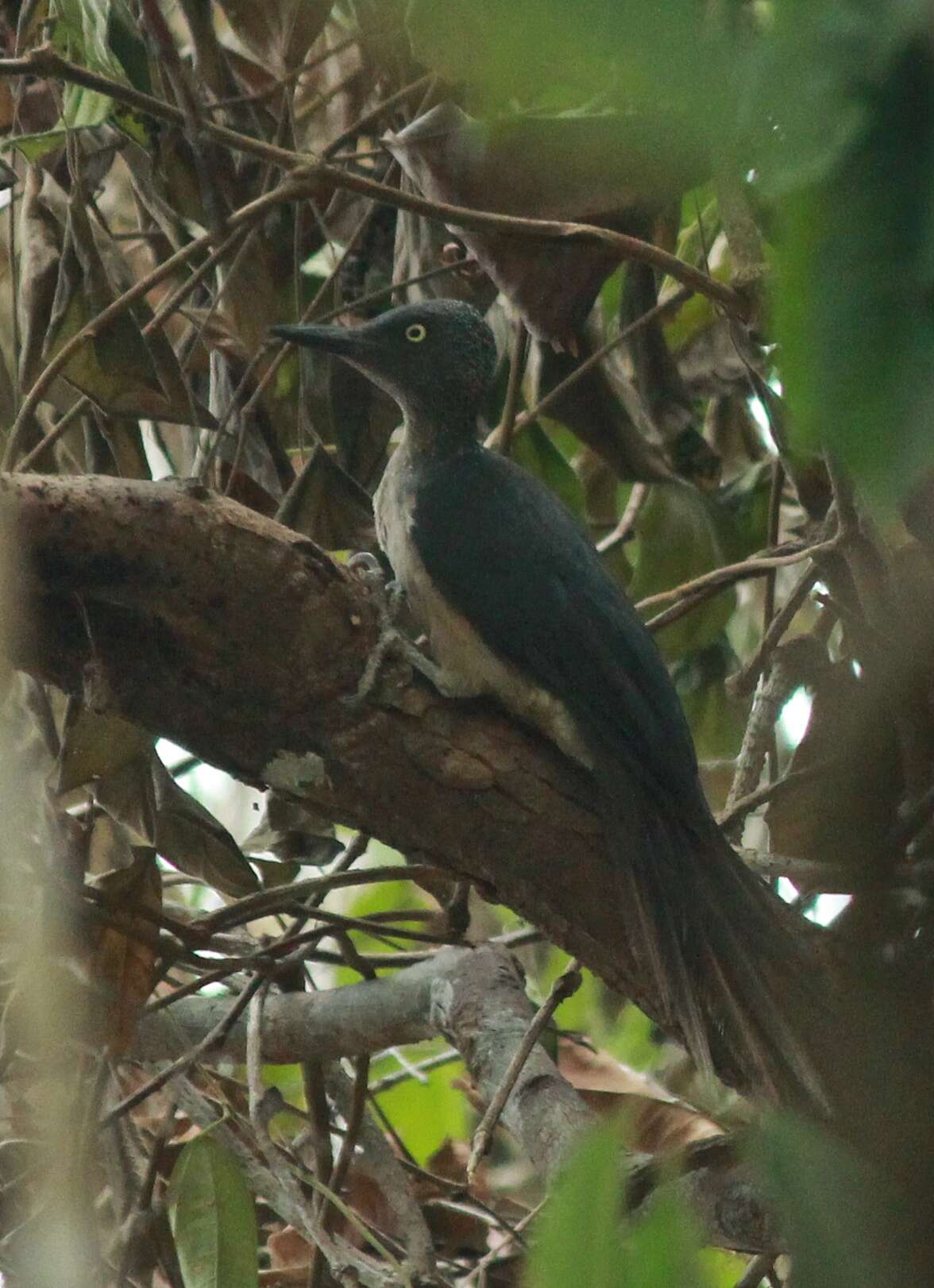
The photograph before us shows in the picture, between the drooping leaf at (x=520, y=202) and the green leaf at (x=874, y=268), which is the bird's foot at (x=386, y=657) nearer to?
the drooping leaf at (x=520, y=202)

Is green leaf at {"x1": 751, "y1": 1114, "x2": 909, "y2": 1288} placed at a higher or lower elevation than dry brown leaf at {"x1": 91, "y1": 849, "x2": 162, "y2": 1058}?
lower

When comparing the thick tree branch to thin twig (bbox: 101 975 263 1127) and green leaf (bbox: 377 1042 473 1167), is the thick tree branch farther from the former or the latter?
green leaf (bbox: 377 1042 473 1167)

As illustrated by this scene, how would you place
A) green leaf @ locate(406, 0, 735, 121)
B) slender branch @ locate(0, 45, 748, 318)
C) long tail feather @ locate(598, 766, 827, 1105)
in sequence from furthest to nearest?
slender branch @ locate(0, 45, 748, 318)
long tail feather @ locate(598, 766, 827, 1105)
green leaf @ locate(406, 0, 735, 121)

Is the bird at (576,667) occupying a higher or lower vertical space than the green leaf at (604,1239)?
higher

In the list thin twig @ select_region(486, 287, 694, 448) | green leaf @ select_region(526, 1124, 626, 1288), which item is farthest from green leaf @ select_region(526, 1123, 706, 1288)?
thin twig @ select_region(486, 287, 694, 448)

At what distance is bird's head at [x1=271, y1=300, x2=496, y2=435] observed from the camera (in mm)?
3457

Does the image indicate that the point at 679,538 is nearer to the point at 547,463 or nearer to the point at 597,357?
the point at 547,463

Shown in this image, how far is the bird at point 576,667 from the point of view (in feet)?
7.85

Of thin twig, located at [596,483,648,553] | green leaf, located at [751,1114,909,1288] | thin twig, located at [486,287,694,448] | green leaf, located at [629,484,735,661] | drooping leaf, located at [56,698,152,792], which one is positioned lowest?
green leaf, located at [751,1114,909,1288]

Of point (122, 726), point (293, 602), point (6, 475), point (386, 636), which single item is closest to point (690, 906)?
point (386, 636)

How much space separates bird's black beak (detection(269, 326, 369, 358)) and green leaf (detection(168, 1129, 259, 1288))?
1635mm

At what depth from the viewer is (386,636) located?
2312 mm

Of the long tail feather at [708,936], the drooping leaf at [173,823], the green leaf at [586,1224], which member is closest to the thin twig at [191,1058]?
the drooping leaf at [173,823]

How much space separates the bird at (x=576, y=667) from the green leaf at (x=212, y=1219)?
0.81 meters
